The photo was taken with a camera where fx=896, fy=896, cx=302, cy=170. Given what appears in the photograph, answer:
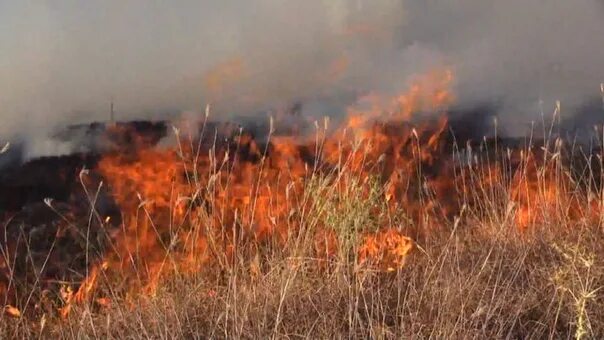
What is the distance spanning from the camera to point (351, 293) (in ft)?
11.7

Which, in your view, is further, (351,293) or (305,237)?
(305,237)

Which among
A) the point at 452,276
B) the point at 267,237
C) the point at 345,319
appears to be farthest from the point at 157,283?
the point at 452,276

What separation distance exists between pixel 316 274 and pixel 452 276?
24.1 inches

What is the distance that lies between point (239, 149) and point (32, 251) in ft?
3.87

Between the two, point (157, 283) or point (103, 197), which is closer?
point (157, 283)

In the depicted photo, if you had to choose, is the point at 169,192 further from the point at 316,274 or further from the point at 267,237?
the point at 316,274

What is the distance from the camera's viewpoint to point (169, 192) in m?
4.48

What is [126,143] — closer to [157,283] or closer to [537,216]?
[157,283]

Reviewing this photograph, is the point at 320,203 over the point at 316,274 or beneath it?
over

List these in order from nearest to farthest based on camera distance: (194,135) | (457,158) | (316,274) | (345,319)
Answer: (345,319) < (316,274) < (194,135) < (457,158)

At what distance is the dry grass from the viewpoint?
351cm

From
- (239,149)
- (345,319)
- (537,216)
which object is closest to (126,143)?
(239,149)

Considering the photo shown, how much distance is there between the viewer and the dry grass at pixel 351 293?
3512 millimetres

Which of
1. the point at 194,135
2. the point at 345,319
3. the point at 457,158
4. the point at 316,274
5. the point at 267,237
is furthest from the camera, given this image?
the point at 457,158
